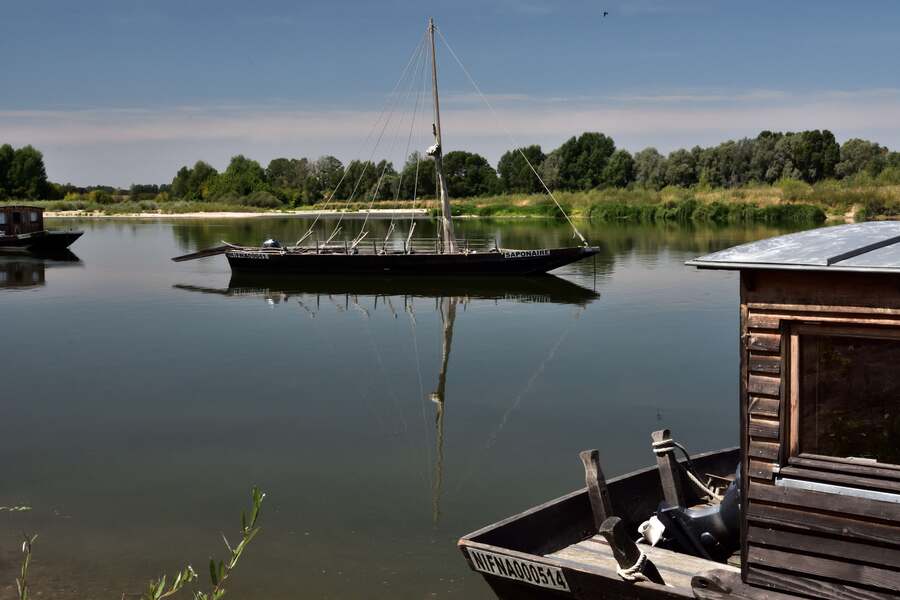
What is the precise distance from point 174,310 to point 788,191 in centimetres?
6497

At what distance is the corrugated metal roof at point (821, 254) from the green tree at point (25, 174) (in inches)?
6388

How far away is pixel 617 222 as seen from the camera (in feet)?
282

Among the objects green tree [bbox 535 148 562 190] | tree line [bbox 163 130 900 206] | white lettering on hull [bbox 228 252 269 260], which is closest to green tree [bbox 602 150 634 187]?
tree line [bbox 163 130 900 206]

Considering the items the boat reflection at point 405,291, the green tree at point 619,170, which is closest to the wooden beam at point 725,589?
the boat reflection at point 405,291

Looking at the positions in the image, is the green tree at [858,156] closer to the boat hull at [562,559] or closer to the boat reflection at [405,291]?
the boat reflection at [405,291]

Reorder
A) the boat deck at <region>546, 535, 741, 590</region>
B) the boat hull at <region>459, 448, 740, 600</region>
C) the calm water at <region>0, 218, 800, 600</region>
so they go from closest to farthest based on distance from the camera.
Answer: the boat hull at <region>459, 448, 740, 600</region> → the boat deck at <region>546, 535, 741, 590</region> → the calm water at <region>0, 218, 800, 600</region>

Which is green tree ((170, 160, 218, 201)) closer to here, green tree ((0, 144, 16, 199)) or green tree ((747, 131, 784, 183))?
green tree ((0, 144, 16, 199))

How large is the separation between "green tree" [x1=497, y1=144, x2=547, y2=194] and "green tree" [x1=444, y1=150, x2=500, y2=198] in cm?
164

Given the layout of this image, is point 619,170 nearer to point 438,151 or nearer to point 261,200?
point 261,200

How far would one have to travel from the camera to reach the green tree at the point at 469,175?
15925 centimetres

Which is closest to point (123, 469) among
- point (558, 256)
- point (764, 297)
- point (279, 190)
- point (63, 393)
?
point (63, 393)

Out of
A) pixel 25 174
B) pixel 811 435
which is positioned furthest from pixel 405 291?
pixel 25 174

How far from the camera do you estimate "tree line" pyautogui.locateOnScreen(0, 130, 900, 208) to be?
391 feet

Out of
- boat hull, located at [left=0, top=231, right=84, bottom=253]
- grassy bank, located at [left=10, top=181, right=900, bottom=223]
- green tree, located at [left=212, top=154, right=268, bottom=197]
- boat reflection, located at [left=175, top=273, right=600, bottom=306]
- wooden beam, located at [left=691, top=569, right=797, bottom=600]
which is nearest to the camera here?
wooden beam, located at [left=691, top=569, right=797, bottom=600]
